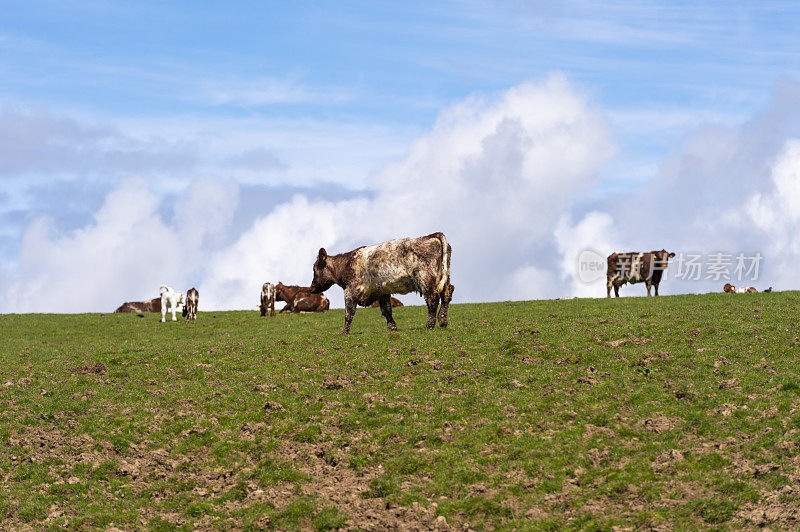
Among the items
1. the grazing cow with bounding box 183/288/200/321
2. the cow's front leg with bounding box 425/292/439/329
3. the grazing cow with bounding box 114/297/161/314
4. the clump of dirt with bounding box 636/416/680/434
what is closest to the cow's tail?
the cow's front leg with bounding box 425/292/439/329

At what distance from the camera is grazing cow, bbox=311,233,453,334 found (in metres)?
29.1

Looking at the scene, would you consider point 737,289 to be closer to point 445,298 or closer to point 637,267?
point 637,267

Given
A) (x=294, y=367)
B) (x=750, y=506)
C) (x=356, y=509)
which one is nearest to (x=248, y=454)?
(x=356, y=509)

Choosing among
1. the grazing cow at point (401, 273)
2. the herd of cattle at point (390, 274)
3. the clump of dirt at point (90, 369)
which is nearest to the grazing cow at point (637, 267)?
the herd of cattle at point (390, 274)

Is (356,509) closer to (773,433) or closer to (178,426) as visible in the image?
(178,426)

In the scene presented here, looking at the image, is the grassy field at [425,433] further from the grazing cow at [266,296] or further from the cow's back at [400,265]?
the grazing cow at [266,296]

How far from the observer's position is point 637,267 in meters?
51.4

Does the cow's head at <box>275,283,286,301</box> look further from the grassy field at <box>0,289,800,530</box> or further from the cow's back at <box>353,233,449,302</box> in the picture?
the grassy field at <box>0,289,800,530</box>

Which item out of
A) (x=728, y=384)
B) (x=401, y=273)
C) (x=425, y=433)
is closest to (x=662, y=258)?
(x=401, y=273)

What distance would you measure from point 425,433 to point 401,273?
1192 cm

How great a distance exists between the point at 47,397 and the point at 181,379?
3.65 metres

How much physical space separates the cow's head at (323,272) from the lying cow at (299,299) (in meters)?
16.6

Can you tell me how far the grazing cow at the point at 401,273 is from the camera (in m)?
29.1

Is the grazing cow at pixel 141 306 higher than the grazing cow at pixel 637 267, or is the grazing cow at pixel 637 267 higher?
the grazing cow at pixel 637 267
